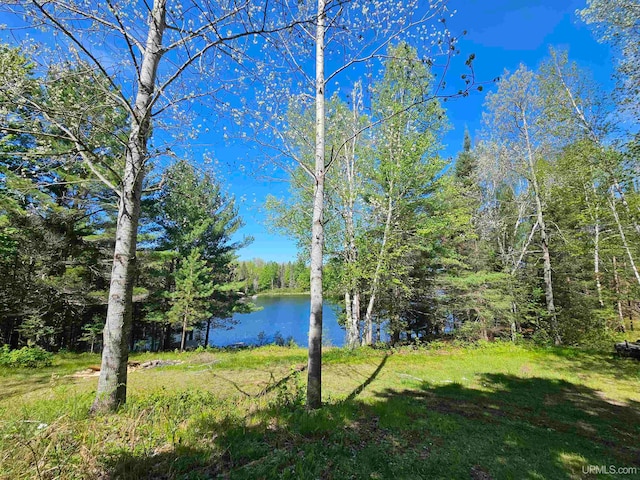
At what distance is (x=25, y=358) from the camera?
8.17 m

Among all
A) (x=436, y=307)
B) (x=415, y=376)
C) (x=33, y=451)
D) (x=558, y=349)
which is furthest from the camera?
(x=436, y=307)

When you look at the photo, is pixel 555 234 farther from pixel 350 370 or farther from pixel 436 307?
pixel 350 370

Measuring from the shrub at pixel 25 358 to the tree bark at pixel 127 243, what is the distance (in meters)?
7.96

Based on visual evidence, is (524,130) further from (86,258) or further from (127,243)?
(86,258)

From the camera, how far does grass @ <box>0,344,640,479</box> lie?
2.06 metres

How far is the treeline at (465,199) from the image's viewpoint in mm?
9797

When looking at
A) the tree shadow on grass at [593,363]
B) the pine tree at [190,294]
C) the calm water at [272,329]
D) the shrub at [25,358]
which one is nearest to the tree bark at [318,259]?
the tree shadow on grass at [593,363]

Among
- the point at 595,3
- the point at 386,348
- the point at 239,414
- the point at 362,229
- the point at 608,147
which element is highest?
the point at 595,3

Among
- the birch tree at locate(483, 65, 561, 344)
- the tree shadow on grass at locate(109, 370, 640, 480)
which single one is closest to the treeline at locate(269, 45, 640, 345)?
the birch tree at locate(483, 65, 561, 344)

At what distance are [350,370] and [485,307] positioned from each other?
8352 millimetres

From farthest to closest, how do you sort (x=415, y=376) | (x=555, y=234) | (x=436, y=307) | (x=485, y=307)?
(x=436, y=307) → (x=555, y=234) → (x=485, y=307) → (x=415, y=376)

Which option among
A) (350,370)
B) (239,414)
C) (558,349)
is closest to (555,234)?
(558,349)

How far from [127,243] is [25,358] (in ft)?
28.1

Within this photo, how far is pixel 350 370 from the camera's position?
774 cm
